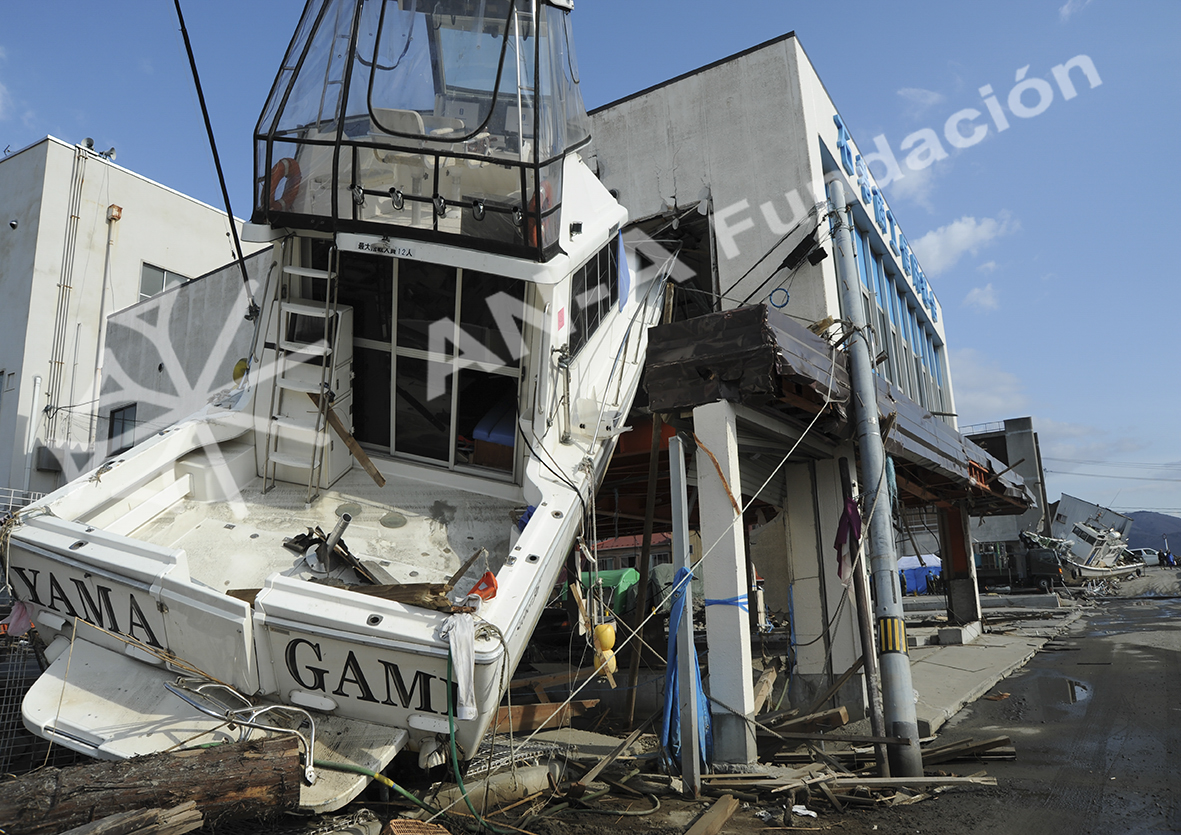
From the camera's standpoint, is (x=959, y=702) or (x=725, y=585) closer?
(x=725, y=585)

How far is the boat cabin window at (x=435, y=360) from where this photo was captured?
281 inches

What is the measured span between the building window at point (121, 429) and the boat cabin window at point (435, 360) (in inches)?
505

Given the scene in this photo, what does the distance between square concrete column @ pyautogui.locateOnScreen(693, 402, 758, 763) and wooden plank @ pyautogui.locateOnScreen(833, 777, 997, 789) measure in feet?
2.79

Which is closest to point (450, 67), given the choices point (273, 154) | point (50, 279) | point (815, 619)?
point (273, 154)

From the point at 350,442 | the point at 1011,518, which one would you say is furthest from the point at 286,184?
the point at 1011,518

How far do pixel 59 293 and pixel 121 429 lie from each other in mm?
3857

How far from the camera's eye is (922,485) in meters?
13.7

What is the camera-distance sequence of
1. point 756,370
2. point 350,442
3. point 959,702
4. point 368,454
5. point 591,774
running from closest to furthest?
point 591,774 → point 756,370 → point 350,442 → point 368,454 → point 959,702

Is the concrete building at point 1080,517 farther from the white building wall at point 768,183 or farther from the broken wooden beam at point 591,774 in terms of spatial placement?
A: the broken wooden beam at point 591,774

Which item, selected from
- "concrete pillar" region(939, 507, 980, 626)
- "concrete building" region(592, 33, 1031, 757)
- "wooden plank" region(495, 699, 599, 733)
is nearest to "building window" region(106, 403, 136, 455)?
"concrete building" region(592, 33, 1031, 757)

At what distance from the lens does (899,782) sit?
5.77 meters

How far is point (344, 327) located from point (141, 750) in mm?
4018

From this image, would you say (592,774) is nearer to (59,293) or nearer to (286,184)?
Result: (286,184)

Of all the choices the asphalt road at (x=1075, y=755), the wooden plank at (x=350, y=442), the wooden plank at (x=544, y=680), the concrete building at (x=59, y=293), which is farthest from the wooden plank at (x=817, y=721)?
the concrete building at (x=59, y=293)
